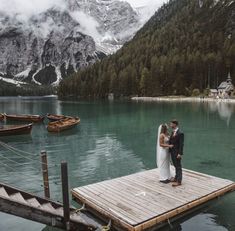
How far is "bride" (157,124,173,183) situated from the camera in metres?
15.6

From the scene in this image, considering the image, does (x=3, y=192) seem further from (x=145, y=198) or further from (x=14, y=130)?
(x=14, y=130)

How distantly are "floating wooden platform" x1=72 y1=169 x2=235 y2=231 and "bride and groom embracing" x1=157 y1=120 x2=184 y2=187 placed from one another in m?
0.53

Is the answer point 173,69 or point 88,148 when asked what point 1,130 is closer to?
point 88,148

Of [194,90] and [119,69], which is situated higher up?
[119,69]

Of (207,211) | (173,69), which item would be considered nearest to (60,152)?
(207,211)

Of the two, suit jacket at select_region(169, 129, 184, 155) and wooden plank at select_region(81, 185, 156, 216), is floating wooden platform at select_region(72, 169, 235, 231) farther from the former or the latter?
suit jacket at select_region(169, 129, 184, 155)

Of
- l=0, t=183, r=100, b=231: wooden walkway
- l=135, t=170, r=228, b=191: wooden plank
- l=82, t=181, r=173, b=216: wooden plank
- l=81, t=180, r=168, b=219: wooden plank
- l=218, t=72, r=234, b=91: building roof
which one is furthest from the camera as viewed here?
l=218, t=72, r=234, b=91: building roof

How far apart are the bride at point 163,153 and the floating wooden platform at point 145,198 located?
528 millimetres

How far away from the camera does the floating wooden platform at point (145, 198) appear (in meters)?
12.3

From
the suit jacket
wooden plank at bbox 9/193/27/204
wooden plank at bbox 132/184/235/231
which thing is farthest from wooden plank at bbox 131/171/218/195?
wooden plank at bbox 9/193/27/204

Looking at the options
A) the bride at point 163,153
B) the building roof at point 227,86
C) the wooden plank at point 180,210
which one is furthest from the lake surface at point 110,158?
the building roof at point 227,86

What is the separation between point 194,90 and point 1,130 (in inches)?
4455

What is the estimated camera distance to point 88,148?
34281mm

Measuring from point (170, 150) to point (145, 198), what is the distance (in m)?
2.86
